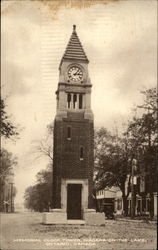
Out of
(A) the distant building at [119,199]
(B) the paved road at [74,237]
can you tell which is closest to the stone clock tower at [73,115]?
(A) the distant building at [119,199]

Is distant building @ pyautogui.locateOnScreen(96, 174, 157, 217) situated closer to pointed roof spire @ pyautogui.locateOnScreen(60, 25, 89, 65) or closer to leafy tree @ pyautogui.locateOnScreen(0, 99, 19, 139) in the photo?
leafy tree @ pyautogui.locateOnScreen(0, 99, 19, 139)

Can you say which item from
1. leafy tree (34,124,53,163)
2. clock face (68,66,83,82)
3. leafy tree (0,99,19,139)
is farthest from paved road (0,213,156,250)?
clock face (68,66,83,82)

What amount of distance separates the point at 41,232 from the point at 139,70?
5.50ft

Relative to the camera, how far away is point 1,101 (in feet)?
13.5


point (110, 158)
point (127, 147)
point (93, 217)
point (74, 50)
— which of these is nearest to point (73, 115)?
point (110, 158)

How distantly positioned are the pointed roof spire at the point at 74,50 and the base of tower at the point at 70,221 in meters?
1.57

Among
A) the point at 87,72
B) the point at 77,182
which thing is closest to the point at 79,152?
the point at 77,182

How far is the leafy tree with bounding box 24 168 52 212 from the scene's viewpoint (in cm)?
434

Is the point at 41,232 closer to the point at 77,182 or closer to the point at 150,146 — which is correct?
the point at 150,146

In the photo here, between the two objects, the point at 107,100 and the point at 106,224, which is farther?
the point at 106,224

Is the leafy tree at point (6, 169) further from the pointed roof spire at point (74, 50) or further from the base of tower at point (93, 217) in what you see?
the pointed roof spire at point (74, 50)

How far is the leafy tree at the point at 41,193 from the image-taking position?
14.2 feet

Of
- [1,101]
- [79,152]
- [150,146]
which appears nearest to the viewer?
[1,101]

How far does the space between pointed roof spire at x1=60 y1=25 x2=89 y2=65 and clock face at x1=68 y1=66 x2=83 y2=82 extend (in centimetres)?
15
